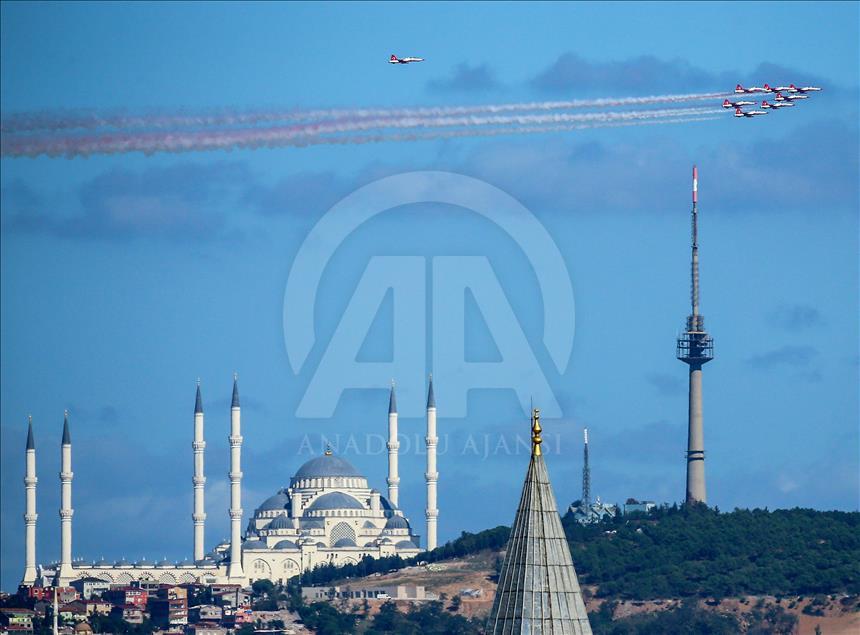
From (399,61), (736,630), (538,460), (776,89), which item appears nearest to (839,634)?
(736,630)

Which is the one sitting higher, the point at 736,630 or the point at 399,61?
the point at 399,61

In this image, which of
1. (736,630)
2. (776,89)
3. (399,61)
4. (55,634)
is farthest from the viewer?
(736,630)

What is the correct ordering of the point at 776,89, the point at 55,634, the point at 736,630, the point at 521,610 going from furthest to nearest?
the point at 736,630 → the point at 55,634 → the point at 776,89 → the point at 521,610

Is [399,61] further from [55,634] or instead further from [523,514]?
[55,634]

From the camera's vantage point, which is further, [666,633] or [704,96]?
[666,633]

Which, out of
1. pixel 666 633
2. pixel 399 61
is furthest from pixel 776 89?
pixel 666 633

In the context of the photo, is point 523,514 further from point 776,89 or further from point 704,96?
point 776,89
